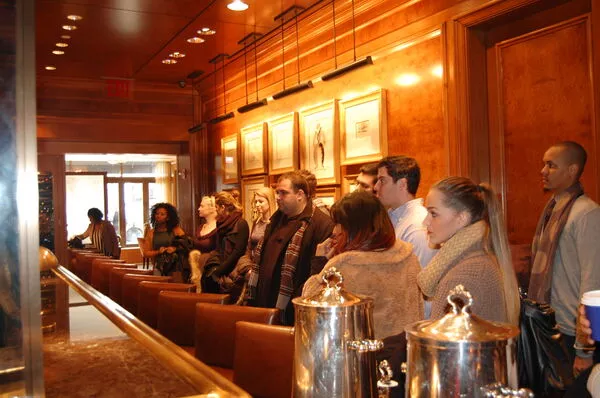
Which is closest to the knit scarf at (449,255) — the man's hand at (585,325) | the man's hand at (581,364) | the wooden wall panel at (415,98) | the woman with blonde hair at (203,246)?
the man's hand at (585,325)

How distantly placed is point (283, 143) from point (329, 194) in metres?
1.13

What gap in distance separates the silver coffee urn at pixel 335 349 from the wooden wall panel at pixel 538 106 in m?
2.69

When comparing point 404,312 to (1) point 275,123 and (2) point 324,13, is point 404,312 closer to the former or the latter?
(2) point 324,13

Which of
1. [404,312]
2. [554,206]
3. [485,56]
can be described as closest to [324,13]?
[485,56]

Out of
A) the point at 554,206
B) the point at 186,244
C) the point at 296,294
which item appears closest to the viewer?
the point at 554,206

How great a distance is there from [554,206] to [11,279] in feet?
8.50

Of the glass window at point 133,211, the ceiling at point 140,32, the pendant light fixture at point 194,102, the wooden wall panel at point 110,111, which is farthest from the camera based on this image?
the glass window at point 133,211

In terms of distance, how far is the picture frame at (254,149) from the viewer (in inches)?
278

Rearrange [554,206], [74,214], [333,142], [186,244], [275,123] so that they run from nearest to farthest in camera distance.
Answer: [554,206]
[333,142]
[186,244]
[275,123]
[74,214]

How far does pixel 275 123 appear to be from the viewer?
22.2 feet

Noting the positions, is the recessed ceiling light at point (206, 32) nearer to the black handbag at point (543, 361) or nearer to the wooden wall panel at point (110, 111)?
the wooden wall panel at point (110, 111)

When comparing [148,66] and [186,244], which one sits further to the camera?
[148,66]

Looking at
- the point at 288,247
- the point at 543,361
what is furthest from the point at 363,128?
the point at 543,361

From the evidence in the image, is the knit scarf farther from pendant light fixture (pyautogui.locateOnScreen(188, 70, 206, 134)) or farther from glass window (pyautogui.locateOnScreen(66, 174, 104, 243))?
glass window (pyautogui.locateOnScreen(66, 174, 104, 243))
